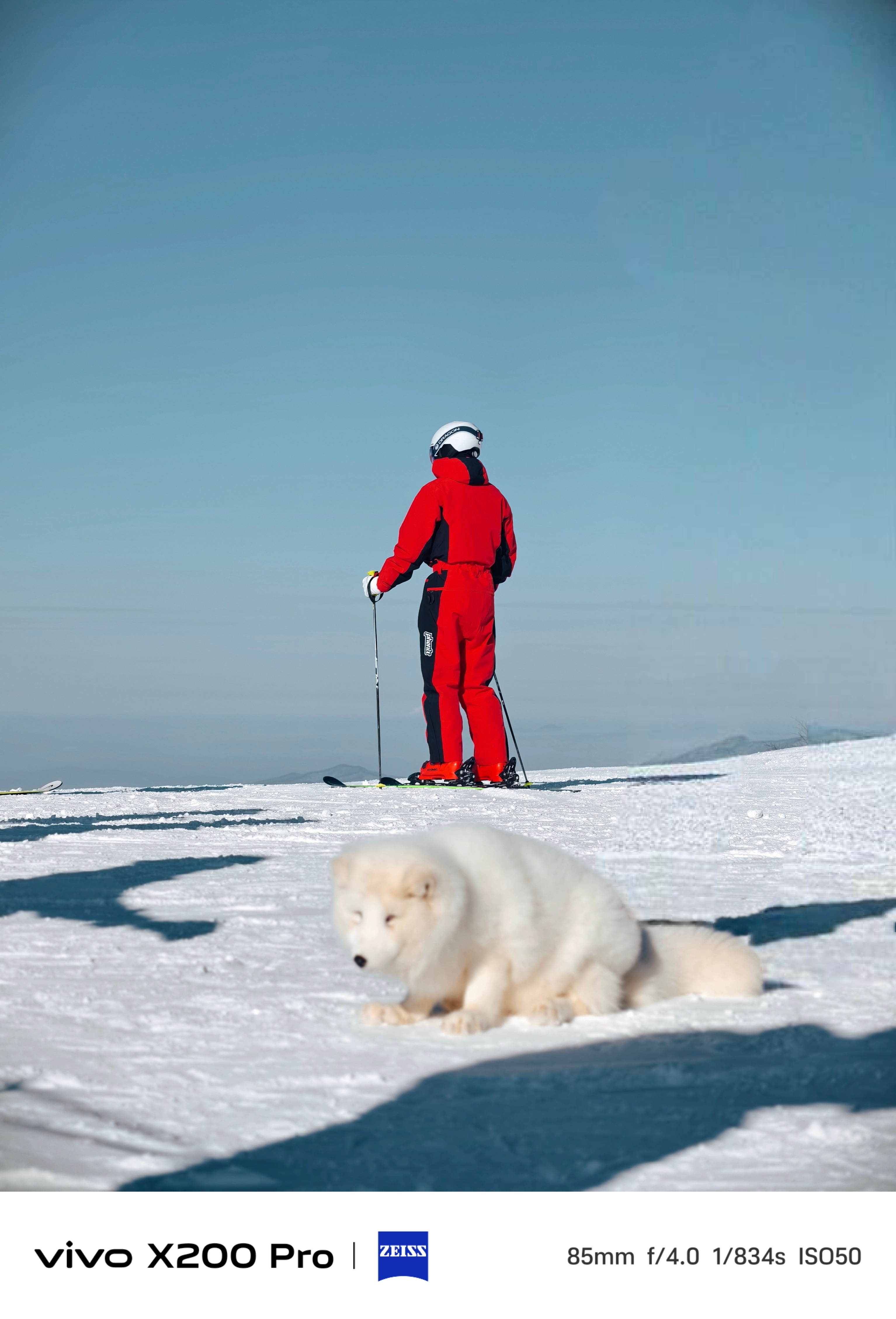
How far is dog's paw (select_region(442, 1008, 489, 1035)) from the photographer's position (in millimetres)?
1452

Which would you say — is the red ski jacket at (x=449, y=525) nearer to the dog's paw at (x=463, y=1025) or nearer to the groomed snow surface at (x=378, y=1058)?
the groomed snow surface at (x=378, y=1058)

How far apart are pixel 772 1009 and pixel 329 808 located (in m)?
3.17

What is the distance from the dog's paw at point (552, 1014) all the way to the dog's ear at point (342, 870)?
316 mm

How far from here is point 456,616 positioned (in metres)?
5.77

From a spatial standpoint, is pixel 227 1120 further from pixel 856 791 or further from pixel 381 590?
pixel 381 590

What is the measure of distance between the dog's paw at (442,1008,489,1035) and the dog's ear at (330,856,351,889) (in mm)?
222

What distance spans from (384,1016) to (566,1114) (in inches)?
16.2

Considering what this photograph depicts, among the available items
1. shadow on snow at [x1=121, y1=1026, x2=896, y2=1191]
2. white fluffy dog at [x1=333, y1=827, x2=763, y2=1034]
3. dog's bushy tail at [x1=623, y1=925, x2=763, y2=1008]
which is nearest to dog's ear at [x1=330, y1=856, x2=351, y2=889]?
white fluffy dog at [x1=333, y1=827, x2=763, y2=1034]

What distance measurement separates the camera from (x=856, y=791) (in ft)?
15.5

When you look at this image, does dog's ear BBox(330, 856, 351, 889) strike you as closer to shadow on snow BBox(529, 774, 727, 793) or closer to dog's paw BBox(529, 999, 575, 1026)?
dog's paw BBox(529, 999, 575, 1026)

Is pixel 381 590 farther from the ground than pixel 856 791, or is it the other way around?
pixel 381 590

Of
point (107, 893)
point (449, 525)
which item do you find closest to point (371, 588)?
point (449, 525)
